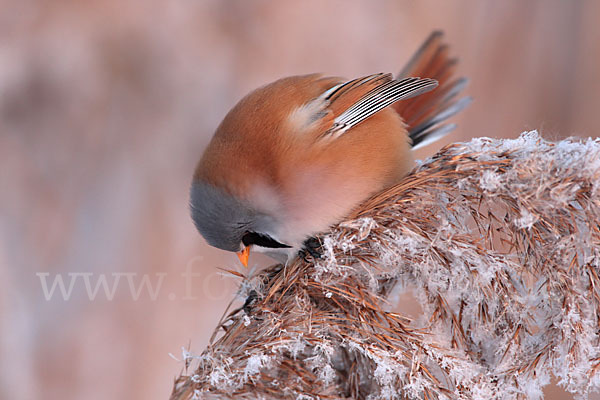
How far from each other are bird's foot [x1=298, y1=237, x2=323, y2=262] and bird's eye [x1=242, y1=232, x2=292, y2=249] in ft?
0.22

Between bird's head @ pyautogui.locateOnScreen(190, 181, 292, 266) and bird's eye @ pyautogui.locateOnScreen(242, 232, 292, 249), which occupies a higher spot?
bird's head @ pyautogui.locateOnScreen(190, 181, 292, 266)

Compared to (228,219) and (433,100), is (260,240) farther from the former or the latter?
(433,100)

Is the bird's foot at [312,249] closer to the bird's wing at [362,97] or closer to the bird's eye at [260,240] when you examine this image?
the bird's eye at [260,240]

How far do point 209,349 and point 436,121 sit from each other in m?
0.81

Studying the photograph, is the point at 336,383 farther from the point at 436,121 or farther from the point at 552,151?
the point at 436,121

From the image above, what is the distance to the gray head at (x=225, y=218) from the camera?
36.6 inches

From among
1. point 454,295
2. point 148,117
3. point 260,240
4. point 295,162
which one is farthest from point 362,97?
point 148,117

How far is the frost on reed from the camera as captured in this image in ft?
2.20

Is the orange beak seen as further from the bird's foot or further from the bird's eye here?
the bird's foot

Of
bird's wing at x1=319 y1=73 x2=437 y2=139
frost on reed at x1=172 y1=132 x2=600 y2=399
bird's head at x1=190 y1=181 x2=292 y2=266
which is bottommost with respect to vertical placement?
frost on reed at x1=172 y1=132 x2=600 y2=399

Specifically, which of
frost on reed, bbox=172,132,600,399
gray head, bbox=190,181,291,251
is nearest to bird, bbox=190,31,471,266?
gray head, bbox=190,181,291,251

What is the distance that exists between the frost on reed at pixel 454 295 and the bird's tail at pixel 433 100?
45 cm

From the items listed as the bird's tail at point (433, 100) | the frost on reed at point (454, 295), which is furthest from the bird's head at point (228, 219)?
the bird's tail at point (433, 100)

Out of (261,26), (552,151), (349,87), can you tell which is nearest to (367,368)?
(552,151)
